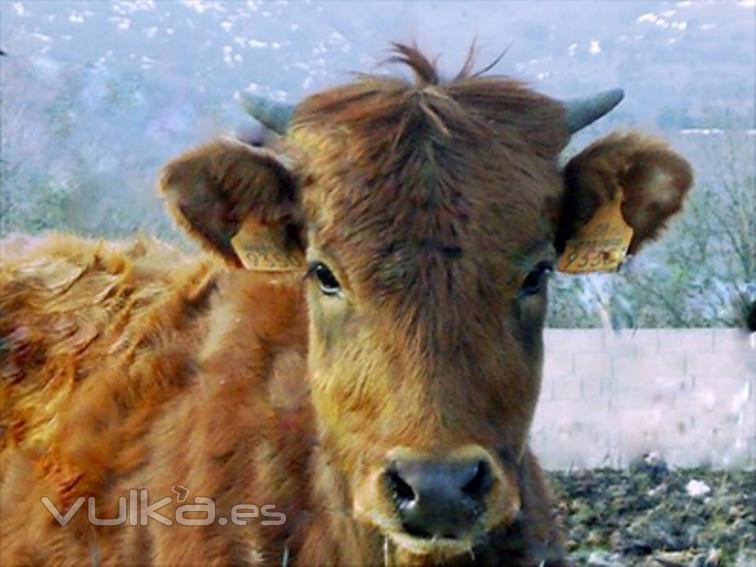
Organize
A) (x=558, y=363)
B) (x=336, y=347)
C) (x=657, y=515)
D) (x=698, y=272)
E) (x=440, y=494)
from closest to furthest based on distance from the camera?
(x=440, y=494)
(x=336, y=347)
(x=657, y=515)
(x=558, y=363)
(x=698, y=272)

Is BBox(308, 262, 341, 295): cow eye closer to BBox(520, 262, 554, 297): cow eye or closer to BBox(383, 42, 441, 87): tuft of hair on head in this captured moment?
BBox(520, 262, 554, 297): cow eye

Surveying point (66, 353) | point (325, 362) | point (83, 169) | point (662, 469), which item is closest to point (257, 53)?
point (83, 169)

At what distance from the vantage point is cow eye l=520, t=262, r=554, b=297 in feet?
16.1

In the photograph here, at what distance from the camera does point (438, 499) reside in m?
4.21

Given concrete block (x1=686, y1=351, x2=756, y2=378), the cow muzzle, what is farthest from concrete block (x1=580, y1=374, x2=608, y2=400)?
the cow muzzle

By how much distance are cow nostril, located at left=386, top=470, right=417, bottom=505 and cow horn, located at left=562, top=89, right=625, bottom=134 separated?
5.32ft

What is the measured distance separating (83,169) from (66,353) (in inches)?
728

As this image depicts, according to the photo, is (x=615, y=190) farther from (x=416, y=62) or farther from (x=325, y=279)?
(x=325, y=279)

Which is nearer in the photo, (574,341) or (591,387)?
(591,387)

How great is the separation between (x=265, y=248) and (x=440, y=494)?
1535 millimetres

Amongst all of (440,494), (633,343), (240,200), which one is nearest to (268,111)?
(240,200)

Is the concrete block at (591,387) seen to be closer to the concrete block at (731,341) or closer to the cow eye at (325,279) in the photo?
the concrete block at (731,341)

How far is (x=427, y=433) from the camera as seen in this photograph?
4.39 m

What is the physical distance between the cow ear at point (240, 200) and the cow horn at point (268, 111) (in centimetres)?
12
